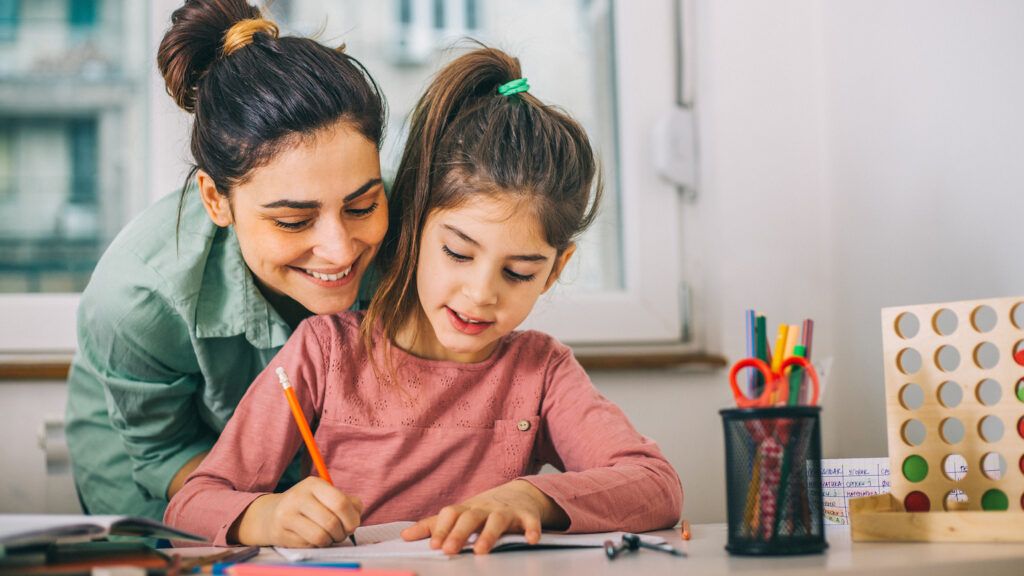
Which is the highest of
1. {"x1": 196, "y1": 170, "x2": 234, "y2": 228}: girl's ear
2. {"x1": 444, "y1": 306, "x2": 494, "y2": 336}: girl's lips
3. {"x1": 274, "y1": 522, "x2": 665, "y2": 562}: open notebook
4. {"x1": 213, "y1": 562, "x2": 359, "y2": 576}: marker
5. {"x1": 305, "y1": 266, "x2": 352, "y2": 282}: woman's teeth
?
{"x1": 196, "y1": 170, "x2": 234, "y2": 228}: girl's ear

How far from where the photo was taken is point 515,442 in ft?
3.46

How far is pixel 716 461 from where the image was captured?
5.32ft

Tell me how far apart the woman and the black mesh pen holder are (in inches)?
19.6

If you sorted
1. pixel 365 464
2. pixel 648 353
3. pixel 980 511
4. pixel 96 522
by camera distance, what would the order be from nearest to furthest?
pixel 96 522, pixel 980 511, pixel 365 464, pixel 648 353

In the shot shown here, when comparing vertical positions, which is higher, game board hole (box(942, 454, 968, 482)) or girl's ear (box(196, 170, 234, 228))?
girl's ear (box(196, 170, 234, 228))

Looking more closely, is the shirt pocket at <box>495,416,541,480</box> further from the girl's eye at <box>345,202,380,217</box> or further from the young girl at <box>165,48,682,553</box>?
the girl's eye at <box>345,202,380,217</box>

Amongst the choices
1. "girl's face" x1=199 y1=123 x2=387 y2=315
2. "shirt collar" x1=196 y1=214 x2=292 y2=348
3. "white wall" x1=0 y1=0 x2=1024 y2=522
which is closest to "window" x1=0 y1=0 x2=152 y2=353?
"white wall" x1=0 y1=0 x2=1024 y2=522

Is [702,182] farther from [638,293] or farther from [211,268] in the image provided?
[211,268]

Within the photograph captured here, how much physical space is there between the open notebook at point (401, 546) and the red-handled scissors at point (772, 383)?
130 millimetres

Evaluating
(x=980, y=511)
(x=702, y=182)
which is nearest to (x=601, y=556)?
(x=980, y=511)

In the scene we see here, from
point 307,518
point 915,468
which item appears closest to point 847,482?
point 915,468

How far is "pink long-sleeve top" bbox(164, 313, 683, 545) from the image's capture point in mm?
971

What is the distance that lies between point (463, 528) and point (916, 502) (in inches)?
14.6

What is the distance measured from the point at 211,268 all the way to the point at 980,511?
0.90m
